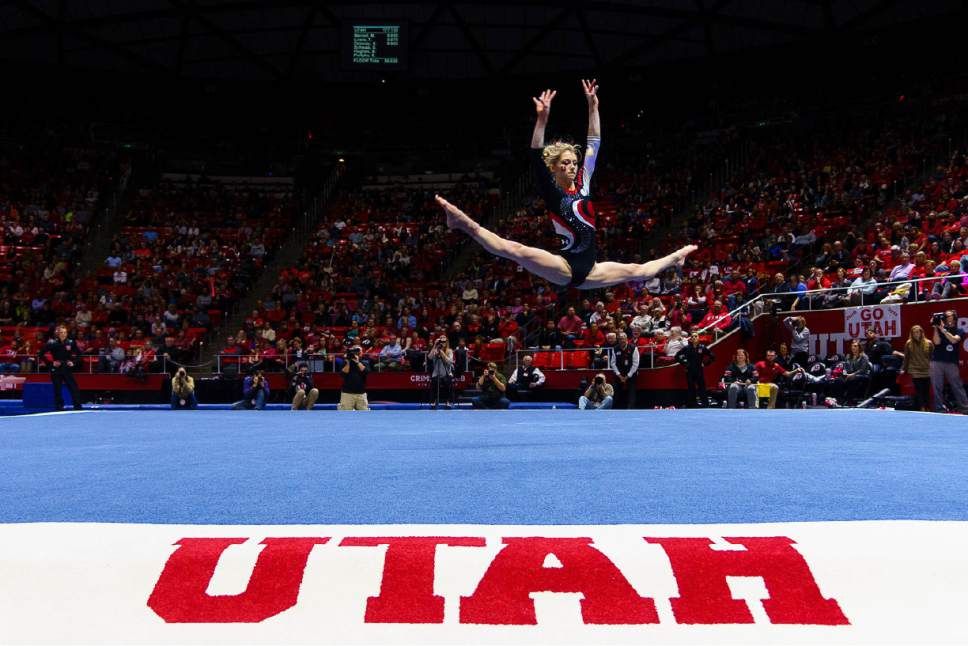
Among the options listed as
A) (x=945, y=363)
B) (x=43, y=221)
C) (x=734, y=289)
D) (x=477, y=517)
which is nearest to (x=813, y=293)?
(x=734, y=289)

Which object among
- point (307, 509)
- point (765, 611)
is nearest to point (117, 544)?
point (307, 509)

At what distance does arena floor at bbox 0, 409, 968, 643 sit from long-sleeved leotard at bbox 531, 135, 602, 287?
1.64 meters

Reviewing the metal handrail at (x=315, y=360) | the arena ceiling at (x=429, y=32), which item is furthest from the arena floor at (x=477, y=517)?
the arena ceiling at (x=429, y=32)

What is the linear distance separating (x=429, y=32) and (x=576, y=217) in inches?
746

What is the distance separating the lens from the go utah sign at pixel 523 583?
183 centimetres

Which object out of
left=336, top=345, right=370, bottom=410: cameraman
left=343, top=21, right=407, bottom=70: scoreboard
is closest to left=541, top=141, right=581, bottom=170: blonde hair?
left=336, top=345, right=370, bottom=410: cameraman

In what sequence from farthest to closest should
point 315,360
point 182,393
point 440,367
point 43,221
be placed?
point 43,221, point 315,360, point 182,393, point 440,367

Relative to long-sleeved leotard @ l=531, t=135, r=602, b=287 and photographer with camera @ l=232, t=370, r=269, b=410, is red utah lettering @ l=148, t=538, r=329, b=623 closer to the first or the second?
long-sleeved leotard @ l=531, t=135, r=602, b=287

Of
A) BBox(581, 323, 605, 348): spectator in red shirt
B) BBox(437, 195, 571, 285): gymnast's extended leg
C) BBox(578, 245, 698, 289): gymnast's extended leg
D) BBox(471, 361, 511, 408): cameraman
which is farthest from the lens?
BBox(581, 323, 605, 348): spectator in red shirt

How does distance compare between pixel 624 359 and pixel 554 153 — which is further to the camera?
pixel 624 359

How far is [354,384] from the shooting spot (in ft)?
41.3

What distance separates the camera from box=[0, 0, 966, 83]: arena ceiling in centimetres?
2042

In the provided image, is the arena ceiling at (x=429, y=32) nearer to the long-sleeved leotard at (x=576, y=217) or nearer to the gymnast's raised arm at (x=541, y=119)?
the long-sleeved leotard at (x=576, y=217)

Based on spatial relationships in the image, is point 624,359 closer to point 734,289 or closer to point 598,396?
point 598,396
